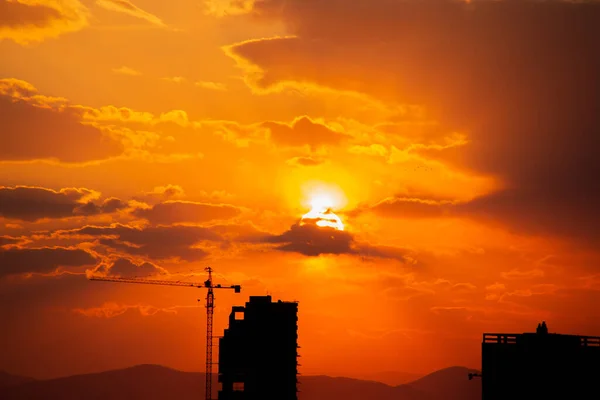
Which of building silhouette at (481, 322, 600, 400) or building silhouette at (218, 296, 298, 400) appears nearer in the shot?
building silhouette at (481, 322, 600, 400)

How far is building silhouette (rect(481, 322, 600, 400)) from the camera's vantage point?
108312 millimetres

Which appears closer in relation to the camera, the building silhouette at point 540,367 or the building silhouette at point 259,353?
the building silhouette at point 540,367

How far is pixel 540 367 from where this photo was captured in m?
112

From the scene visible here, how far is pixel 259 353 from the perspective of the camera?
191 m

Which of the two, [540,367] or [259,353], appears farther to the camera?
[259,353]

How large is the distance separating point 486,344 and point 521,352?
5160 millimetres

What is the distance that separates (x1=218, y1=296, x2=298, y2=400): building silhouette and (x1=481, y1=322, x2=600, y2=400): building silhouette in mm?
76823

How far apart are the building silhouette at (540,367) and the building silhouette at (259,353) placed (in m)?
76.8

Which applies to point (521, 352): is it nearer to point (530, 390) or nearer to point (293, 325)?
point (530, 390)

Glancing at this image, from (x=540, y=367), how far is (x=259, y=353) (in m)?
87.7

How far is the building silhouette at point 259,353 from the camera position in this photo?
7333 inches

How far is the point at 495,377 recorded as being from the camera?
380 ft

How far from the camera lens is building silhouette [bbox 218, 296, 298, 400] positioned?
186 meters

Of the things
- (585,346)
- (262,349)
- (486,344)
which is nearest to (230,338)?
(262,349)
